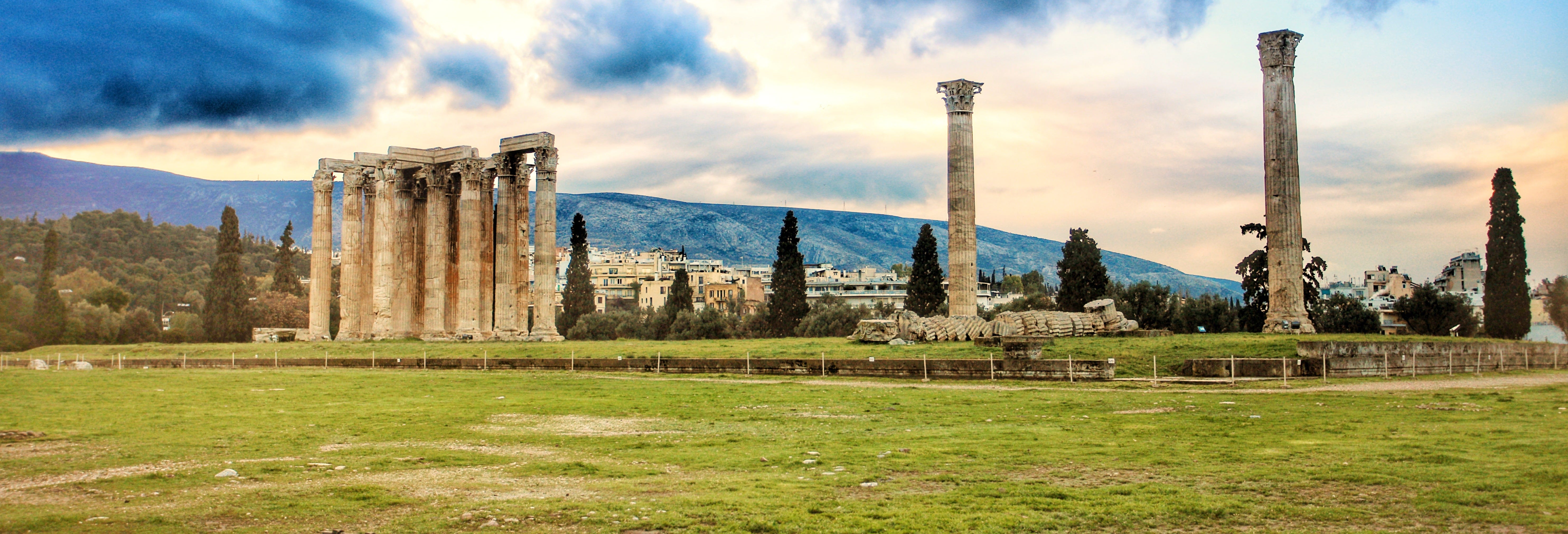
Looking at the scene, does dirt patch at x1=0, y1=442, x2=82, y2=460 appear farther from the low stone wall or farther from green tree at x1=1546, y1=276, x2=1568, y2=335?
green tree at x1=1546, y1=276, x2=1568, y2=335

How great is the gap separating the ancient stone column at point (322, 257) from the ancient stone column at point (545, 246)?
14.3 metres

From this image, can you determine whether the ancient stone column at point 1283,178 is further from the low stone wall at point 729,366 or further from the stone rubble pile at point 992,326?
the low stone wall at point 729,366

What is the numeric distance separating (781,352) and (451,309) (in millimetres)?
28280

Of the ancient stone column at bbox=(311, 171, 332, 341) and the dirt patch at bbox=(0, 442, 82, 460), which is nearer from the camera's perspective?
the dirt patch at bbox=(0, 442, 82, 460)

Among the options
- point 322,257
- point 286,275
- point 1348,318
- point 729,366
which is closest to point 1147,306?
point 1348,318

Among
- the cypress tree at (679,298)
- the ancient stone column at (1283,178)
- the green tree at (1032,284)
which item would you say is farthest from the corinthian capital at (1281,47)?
the green tree at (1032,284)

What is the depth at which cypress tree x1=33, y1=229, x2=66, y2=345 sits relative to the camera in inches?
979

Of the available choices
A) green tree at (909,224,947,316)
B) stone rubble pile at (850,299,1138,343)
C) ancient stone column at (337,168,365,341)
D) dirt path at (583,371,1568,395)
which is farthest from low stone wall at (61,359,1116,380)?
green tree at (909,224,947,316)

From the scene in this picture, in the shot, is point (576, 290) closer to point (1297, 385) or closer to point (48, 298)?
point (48, 298)

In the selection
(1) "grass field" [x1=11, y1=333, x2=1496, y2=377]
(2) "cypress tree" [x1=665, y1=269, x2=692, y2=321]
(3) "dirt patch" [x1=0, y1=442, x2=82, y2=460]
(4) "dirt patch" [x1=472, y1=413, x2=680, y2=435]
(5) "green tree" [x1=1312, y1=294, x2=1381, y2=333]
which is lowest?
(4) "dirt patch" [x1=472, y1=413, x2=680, y2=435]

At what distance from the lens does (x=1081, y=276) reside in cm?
7662

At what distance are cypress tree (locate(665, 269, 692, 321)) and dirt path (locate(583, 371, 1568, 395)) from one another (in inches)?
2302

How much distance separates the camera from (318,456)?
1383cm

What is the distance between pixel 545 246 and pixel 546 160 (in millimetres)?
4525
